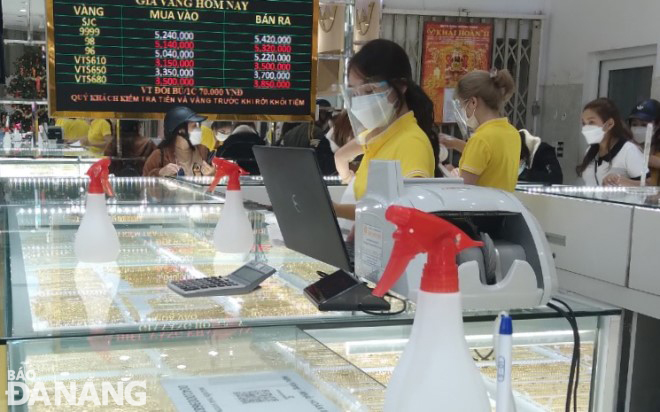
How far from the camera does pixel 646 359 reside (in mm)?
2227

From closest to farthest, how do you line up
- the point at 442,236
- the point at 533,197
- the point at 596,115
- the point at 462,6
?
the point at 442,236 < the point at 533,197 < the point at 596,115 < the point at 462,6

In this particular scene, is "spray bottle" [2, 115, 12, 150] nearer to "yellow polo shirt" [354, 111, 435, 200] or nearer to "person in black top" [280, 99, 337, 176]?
"person in black top" [280, 99, 337, 176]

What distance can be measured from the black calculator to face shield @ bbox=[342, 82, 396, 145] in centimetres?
101

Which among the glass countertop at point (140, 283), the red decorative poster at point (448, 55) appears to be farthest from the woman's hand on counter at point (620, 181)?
the red decorative poster at point (448, 55)

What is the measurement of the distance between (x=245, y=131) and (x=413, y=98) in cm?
267

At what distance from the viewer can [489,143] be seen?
281cm

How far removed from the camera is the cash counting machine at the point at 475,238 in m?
1.24

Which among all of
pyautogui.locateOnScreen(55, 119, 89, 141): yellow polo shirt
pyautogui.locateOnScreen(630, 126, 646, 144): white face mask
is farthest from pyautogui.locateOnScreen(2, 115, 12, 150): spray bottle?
pyautogui.locateOnScreen(630, 126, 646, 144): white face mask

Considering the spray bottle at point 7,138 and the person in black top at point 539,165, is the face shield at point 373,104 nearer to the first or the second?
the person in black top at point 539,165

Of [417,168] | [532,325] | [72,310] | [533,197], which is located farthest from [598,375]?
[533,197]

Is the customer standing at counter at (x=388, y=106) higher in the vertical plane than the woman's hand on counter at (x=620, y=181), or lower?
higher

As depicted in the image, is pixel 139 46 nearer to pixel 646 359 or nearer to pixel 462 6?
pixel 646 359

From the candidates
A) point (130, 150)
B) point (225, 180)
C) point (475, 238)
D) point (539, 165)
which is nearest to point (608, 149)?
point (539, 165)

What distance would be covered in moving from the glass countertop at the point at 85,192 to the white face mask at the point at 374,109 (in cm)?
59
